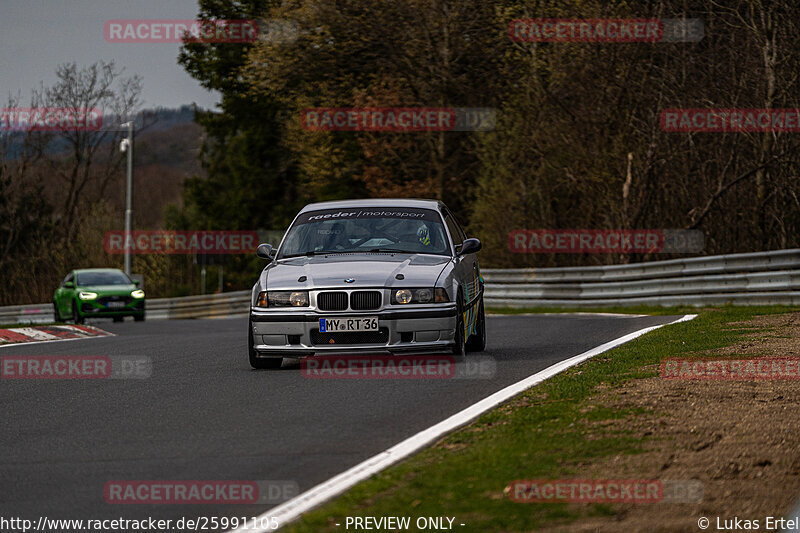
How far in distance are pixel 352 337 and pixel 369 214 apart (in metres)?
2.10

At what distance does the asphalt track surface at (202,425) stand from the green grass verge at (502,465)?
1.42 feet

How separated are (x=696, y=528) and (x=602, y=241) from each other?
82.8 feet

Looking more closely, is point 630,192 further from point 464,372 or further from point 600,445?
point 600,445

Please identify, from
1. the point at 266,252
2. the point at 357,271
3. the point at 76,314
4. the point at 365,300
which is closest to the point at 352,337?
the point at 365,300

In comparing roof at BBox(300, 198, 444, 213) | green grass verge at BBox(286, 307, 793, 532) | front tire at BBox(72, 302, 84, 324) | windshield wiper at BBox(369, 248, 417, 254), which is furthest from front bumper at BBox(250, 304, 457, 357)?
front tire at BBox(72, 302, 84, 324)

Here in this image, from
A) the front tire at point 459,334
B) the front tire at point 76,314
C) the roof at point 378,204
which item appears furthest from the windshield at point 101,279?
the front tire at point 459,334

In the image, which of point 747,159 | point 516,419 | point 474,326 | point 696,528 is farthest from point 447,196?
point 696,528

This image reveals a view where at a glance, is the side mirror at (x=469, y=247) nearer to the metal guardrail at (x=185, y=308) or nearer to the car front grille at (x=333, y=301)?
the car front grille at (x=333, y=301)

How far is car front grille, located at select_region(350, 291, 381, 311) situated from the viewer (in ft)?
34.8

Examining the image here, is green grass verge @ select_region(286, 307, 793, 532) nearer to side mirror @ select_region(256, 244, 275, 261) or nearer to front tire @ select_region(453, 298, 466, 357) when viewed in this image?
front tire @ select_region(453, 298, 466, 357)

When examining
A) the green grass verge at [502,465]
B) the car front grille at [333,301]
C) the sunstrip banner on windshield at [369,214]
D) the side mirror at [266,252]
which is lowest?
the green grass verge at [502,465]

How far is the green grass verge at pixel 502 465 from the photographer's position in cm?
498

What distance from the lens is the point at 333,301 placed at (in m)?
10.6

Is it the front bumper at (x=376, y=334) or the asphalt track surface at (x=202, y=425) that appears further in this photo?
the front bumper at (x=376, y=334)
